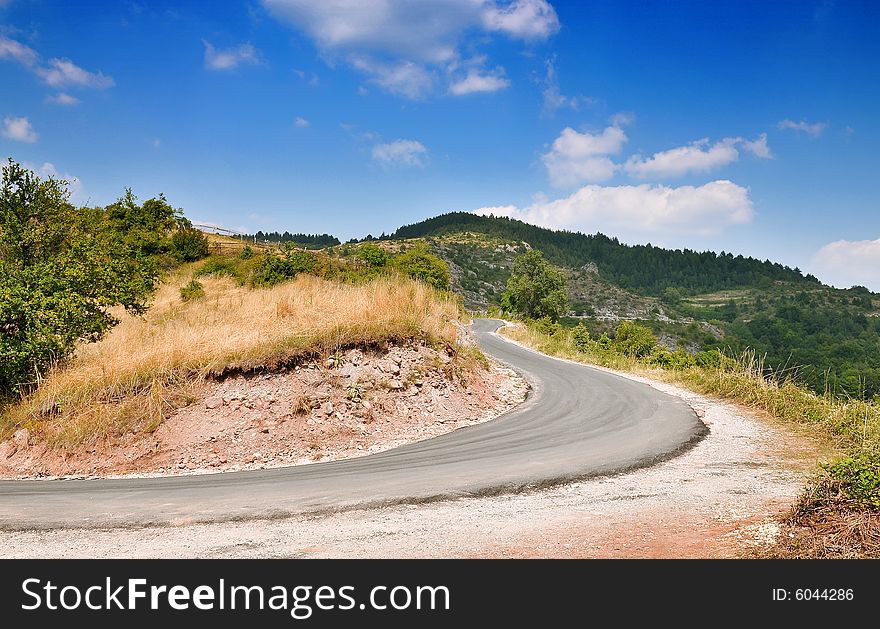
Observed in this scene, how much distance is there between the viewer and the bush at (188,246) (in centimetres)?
4581

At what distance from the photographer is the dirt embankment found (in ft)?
30.7

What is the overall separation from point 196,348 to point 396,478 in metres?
6.04

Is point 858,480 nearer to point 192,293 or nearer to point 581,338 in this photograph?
point 192,293

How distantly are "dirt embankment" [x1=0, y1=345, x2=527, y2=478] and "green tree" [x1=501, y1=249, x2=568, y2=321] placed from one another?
59.8m

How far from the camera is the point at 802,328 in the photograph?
139000 millimetres

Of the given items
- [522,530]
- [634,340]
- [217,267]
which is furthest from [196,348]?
[634,340]

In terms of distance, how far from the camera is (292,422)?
34.4 ft

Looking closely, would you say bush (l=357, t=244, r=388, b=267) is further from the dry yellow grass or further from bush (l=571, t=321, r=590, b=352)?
the dry yellow grass

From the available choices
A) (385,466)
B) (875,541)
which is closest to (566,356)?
(385,466)

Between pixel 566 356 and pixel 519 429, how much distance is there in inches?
697

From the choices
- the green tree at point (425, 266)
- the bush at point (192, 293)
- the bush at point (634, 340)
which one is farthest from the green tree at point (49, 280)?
the bush at point (634, 340)

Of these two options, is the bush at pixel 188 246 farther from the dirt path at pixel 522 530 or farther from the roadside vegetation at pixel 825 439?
the dirt path at pixel 522 530
